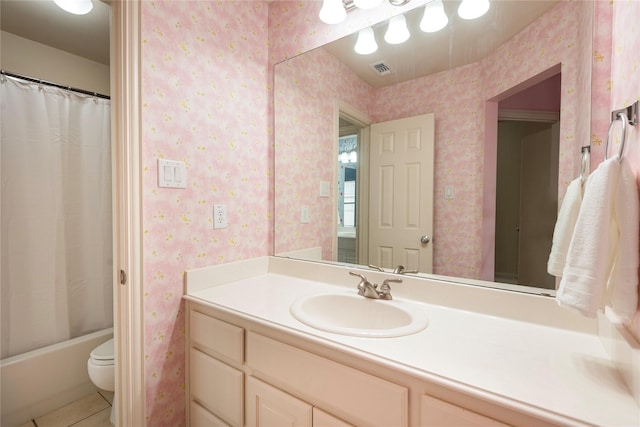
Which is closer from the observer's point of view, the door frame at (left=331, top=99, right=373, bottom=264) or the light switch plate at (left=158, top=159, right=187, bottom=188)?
the light switch plate at (left=158, top=159, right=187, bottom=188)

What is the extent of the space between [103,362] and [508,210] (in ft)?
7.00

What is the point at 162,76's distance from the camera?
1.18 meters

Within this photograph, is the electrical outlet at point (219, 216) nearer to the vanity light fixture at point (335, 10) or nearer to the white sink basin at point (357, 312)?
the white sink basin at point (357, 312)

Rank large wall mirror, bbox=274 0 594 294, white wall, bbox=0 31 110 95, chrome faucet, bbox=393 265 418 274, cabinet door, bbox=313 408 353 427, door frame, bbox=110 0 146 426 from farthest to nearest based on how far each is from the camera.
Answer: white wall, bbox=0 31 110 95 → chrome faucet, bbox=393 265 418 274 → door frame, bbox=110 0 146 426 → large wall mirror, bbox=274 0 594 294 → cabinet door, bbox=313 408 353 427

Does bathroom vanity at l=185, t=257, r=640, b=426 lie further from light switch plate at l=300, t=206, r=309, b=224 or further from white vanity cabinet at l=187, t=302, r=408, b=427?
light switch plate at l=300, t=206, r=309, b=224

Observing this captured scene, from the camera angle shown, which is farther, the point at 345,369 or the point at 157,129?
the point at 157,129

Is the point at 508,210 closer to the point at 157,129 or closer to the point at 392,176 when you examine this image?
the point at 392,176

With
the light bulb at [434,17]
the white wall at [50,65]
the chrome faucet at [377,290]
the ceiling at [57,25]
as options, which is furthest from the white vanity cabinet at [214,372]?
the white wall at [50,65]

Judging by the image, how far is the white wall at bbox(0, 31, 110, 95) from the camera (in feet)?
5.95

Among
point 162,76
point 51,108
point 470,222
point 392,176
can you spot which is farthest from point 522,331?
point 51,108

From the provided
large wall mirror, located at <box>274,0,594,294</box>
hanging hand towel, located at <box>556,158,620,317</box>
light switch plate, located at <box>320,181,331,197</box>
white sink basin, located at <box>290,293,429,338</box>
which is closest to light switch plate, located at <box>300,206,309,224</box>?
large wall mirror, located at <box>274,0,594,294</box>

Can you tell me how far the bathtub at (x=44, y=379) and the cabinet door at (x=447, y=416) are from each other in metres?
2.15

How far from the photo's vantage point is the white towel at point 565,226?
33.6 inches

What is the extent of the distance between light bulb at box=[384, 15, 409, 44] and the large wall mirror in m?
0.03
